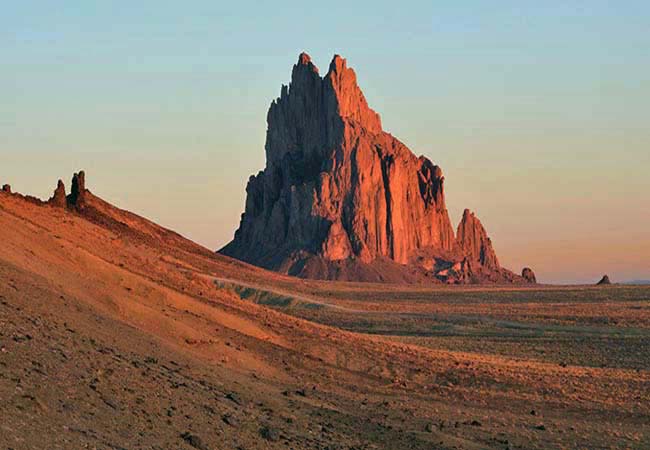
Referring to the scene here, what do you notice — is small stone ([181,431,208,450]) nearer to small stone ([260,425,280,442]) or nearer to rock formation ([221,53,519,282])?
small stone ([260,425,280,442])

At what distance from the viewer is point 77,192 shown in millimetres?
66062

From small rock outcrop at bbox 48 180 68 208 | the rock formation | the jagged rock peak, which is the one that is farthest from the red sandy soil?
the jagged rock peak

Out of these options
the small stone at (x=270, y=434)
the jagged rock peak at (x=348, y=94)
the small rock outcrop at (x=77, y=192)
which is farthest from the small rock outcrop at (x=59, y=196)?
the jagged rock peak at (x=348, y=94)

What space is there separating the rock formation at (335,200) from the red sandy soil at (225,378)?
418 ft

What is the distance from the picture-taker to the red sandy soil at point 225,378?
50.7 ft

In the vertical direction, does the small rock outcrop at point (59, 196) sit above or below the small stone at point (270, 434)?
above

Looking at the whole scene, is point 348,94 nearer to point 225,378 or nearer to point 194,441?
point 225,378

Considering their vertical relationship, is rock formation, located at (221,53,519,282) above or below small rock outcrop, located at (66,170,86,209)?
above

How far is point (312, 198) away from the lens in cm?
17825

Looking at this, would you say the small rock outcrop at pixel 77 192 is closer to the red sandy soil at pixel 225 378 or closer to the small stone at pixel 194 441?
the red sandy soil at pixel 225 378

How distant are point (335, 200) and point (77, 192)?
115m

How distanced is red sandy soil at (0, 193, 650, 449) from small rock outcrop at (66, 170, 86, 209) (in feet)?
59.7

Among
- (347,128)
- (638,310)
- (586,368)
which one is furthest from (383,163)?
(586,368)

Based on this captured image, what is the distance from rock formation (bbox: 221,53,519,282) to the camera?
175875mm
